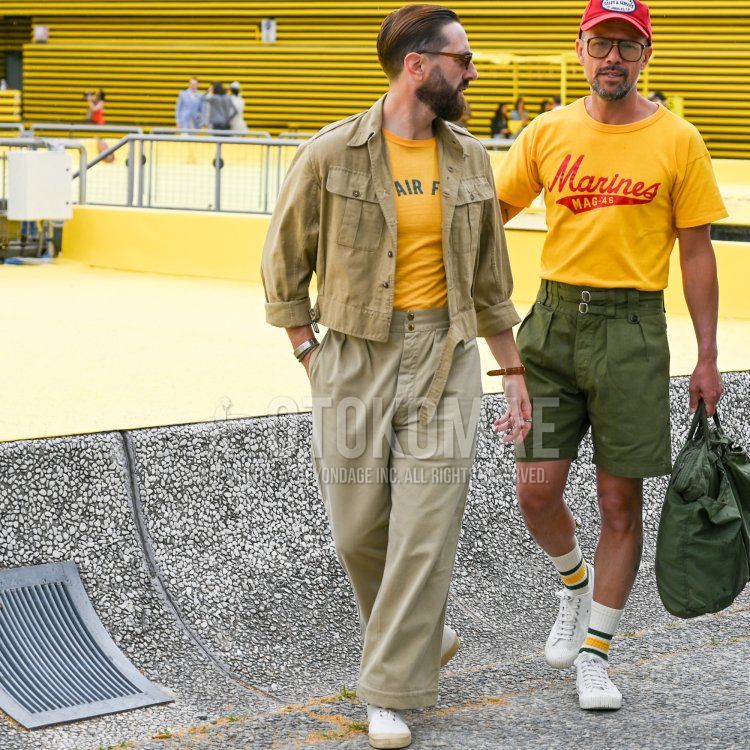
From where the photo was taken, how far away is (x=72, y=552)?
4102 mm

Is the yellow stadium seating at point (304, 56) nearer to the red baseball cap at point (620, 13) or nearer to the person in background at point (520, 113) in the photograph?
the person in background at point (520, 113)

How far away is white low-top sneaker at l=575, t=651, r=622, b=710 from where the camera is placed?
3.66 m

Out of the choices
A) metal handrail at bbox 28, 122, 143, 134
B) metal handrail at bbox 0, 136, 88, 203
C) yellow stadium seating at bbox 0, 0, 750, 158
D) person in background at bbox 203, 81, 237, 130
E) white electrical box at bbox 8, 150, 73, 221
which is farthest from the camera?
yellow stadium seating at bbox 0, 0, 750, 158

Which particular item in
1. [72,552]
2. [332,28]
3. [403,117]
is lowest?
[72,552]

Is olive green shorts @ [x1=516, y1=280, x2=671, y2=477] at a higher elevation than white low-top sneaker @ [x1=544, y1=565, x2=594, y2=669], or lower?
higher

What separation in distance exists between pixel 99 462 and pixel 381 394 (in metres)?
1.26

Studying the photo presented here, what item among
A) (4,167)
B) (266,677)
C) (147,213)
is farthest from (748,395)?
(4,167)

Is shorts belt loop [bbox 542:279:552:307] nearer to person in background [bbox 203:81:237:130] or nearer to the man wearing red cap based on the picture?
the man wearing red cap

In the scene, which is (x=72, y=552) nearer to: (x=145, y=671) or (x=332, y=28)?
(x=145, y=671)

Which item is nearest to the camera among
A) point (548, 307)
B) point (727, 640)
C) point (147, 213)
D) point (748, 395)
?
point (548, 307)

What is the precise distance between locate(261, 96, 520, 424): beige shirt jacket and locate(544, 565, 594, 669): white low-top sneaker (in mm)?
989

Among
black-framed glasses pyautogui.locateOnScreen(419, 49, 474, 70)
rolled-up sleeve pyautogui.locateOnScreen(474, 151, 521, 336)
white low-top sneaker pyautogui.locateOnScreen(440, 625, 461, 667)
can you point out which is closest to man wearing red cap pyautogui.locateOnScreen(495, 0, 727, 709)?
rolled-up sleeve pyautogui.locateOnScreen(474, 151, 521, 336)

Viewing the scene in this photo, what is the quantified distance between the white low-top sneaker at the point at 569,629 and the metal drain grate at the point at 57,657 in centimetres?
115

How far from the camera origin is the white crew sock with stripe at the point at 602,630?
12.5ft
